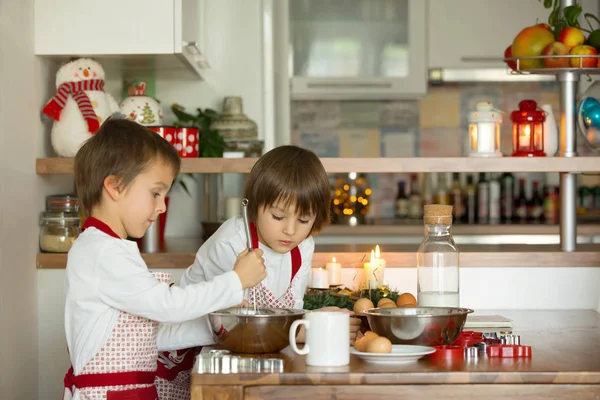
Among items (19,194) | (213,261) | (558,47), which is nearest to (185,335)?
(213,261)

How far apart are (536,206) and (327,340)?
139 inches

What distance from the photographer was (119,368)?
160 centimetres

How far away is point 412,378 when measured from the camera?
4.27ft

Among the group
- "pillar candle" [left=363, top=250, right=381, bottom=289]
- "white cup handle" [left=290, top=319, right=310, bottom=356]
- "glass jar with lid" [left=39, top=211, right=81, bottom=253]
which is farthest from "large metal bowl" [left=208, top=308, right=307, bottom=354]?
"glass jar with lid" [left=39, top=211, right=81, bottom=253]

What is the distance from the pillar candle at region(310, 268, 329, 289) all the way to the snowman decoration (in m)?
0.76

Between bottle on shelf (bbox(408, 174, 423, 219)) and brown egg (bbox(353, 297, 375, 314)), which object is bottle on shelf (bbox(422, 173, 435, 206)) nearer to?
bottle on shelf (bbox(408, 174, 423, 219))

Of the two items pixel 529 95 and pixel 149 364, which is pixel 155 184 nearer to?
pixel 149 364

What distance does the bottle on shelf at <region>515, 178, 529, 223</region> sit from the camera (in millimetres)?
4594

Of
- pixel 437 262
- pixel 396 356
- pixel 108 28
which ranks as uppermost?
pixel 108 28

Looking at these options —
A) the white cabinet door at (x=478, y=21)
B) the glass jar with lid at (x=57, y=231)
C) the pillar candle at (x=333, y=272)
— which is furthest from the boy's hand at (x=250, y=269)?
the white cabinet door at (x=478, y=21)

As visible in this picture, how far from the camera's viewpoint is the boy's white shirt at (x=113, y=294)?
1523mm

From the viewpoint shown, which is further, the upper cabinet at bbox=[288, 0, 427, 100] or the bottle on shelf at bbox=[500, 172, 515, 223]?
the bottle on shelf at bbox=[500, 172, 515, 223]

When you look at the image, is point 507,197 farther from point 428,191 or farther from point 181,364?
point 181,364

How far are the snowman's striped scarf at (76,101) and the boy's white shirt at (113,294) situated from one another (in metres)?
0.90
